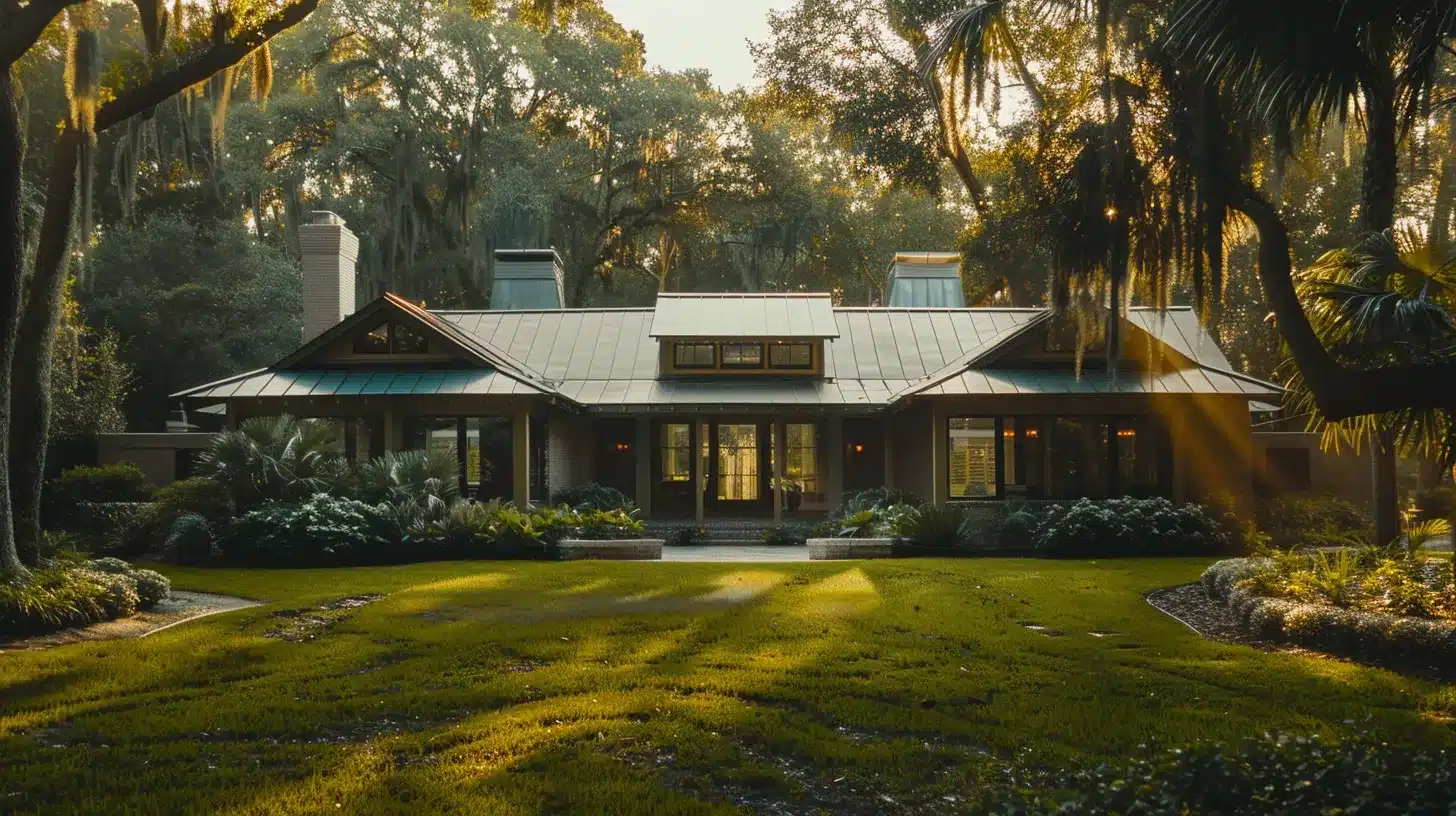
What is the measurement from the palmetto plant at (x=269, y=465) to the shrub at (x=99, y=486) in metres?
2.26

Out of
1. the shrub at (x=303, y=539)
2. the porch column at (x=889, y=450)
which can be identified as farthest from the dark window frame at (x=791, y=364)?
the shrub at (x=303, y=539)

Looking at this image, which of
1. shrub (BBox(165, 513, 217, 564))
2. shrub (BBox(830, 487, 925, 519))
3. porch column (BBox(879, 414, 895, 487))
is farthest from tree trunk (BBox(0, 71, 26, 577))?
porch column (BBox(879, 414, 895, 487))

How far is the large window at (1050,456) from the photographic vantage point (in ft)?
65.4

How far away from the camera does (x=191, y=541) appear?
15.4m

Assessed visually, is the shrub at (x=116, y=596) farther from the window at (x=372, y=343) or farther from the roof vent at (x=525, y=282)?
the roof vent at (x=525, y=282)

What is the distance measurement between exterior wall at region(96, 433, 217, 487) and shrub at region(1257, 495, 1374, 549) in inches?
685

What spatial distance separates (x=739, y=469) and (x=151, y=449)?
10.4 meters

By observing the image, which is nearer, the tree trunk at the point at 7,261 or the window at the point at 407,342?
the tree trunk at the point at 7,261

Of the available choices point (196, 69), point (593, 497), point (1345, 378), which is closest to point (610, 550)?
point (593, 497)

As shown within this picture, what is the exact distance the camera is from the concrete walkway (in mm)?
16727

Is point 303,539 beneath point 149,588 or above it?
above

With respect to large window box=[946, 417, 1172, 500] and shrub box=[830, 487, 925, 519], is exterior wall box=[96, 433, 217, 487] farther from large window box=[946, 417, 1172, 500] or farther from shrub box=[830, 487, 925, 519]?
large window box=[946, 417, 1172, 500]

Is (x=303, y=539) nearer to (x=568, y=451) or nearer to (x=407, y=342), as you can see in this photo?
(x=407, y=342)

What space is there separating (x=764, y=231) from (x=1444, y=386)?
2739 centimetres
